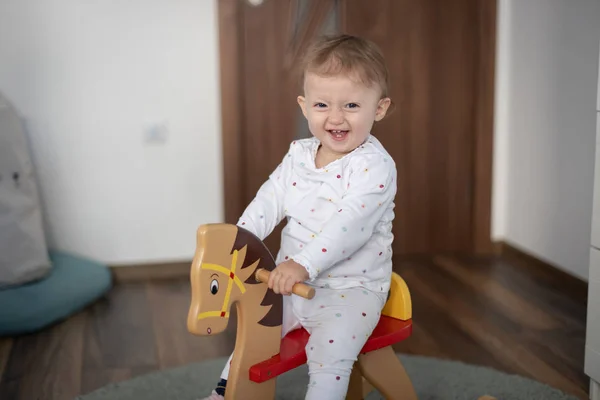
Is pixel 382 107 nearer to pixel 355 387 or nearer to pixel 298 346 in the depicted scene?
pixel 298 346

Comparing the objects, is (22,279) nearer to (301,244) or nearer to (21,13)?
(21,13)

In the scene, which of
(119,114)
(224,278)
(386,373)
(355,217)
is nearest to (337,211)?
(355,217)

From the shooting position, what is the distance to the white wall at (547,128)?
2.72 m

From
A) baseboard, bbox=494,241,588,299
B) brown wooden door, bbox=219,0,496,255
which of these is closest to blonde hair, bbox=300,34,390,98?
brown wooden door, bbox=219,0,496,255

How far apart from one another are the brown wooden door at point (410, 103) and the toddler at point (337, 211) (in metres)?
1.22

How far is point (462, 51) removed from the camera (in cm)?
318

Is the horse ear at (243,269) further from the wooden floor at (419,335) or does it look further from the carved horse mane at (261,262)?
the wooden floor at (419,335)

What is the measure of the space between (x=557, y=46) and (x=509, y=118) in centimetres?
46

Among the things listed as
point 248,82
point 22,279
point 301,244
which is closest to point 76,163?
point 22,279

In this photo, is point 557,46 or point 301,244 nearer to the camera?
→ point 301,244

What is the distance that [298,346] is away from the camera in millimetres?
1521

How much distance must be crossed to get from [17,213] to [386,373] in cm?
150

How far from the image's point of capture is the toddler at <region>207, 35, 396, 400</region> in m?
1.47

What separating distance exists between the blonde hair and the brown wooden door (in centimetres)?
122
